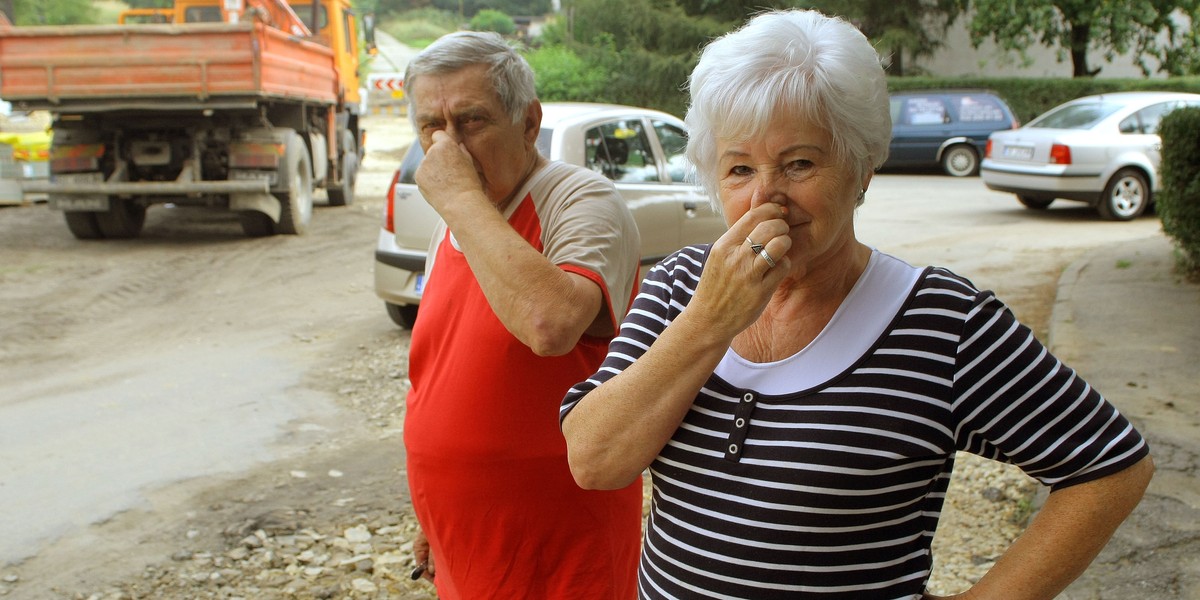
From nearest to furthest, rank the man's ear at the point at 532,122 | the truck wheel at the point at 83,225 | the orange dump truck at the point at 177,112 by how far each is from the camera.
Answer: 1. the man's ear at the point at 532,122
2. the orange dump truck at the point at 177,112
3. the truck wheel at the point at 83,225

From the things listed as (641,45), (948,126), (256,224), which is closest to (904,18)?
(641,45)

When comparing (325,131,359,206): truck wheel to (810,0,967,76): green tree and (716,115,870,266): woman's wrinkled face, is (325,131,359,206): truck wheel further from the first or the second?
(810,0,967,76): green tree

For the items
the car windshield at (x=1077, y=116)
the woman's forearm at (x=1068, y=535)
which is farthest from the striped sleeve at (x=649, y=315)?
the car windshield at (x=1077, y=116)

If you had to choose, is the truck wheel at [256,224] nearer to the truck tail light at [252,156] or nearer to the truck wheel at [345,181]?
the truck tail light at [252,156]

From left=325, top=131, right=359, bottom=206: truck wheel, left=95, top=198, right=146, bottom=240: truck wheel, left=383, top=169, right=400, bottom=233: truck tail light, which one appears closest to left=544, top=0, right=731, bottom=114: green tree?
left=325, top=131, right=359, bottom=206: truck wheel

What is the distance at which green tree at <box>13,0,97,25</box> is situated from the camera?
29188 millimetres

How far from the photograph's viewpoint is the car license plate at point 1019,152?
1465 centimetres

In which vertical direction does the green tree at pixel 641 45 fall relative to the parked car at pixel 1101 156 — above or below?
above

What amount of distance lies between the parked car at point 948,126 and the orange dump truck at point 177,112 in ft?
39.0

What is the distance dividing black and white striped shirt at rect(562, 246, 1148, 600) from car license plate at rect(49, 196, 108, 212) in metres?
12.1

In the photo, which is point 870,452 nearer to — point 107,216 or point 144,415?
point 144,415

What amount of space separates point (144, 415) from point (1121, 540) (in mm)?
5175

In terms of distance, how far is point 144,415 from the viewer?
6266mm

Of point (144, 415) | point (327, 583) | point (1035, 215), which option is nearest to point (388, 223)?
point (144, 415)
